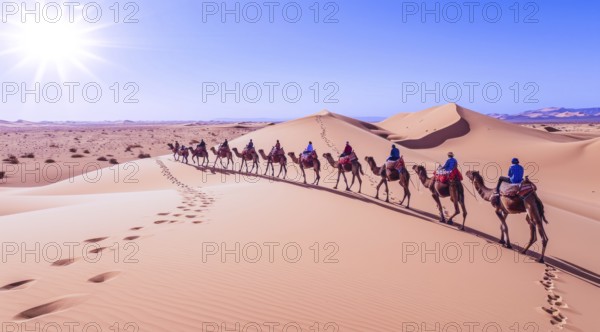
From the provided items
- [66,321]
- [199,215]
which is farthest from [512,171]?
[66,321]

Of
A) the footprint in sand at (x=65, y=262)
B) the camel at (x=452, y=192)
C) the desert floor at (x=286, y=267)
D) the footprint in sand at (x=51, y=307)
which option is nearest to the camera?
the footprint in sand at (x=51, y=307)

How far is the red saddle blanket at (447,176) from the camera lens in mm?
10478

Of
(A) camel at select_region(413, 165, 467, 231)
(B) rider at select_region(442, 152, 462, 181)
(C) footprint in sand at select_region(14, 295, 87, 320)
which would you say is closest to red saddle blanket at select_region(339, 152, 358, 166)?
(A) camel at select_region(413, 165, 467, 231)

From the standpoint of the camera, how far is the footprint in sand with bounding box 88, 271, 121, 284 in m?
5.51

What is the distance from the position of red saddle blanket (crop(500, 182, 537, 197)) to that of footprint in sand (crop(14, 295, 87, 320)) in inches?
344

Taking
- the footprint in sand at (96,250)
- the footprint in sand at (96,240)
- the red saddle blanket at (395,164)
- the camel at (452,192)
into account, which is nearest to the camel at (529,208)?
the camel at (452,192)

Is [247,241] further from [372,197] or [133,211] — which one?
[372,197]

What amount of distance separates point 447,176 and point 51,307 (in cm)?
979

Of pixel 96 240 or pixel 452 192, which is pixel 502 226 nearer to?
pixel 452 192

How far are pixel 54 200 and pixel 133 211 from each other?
6.39 m

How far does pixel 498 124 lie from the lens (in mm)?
54125

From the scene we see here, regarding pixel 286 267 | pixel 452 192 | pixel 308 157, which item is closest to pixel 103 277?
A: pixel 286 267

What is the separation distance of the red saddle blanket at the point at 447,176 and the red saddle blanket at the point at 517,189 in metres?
1.76

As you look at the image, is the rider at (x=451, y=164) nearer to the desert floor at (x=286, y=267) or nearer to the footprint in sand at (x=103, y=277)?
the desert floor at (x=286, y=267)
